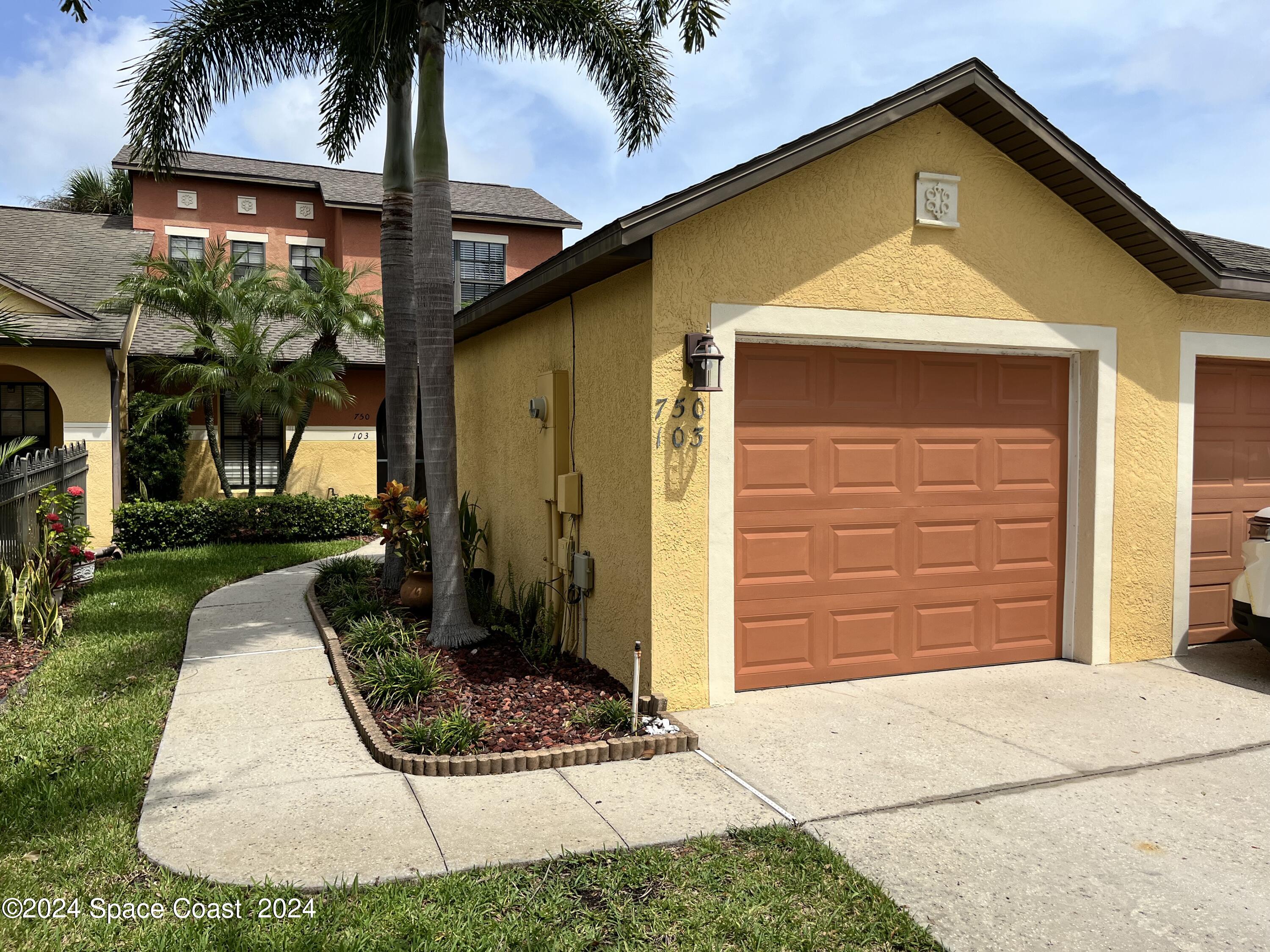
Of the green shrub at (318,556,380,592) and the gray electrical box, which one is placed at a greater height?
the gray electrical box

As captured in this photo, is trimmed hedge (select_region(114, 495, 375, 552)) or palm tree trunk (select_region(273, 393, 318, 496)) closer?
trimmed hedge (select_region(114, 495, 375, 552))

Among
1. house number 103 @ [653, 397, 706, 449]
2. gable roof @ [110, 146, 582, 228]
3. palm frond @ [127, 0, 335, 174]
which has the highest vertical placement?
gable roof @ [110, 146, 582, 228]

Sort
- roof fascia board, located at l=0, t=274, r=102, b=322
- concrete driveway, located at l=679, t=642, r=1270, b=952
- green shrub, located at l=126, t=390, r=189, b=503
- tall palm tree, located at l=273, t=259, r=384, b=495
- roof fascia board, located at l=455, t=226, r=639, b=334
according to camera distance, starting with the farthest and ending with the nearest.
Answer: tall palm tree, located at l=273, t=259, r=384, b=495 < green shrub, located at l=126, t=390, r=189, b=503 < roof fascia board, located at l=0, t=274, r=102, b=322 < roof fascia board, located at l=455, t=226, r=639, b=334 < concrete driveway, located at l=679, t=642, r=1270, b=952

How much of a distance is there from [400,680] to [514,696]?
792 millimetres

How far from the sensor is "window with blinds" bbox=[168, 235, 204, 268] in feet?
65.4

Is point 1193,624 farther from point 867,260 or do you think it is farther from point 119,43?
point 119,43

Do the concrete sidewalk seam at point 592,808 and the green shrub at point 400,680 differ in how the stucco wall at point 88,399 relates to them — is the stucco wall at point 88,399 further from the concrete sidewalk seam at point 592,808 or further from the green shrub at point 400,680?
the concrete sidewalk seam at point 592,808

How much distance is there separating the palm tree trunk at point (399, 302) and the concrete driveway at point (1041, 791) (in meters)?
5.06

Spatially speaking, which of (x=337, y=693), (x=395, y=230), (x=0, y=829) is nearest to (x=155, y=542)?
(x=395, y=230)

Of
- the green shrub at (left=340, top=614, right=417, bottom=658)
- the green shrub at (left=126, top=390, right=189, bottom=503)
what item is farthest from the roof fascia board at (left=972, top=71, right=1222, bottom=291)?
the green shrub at (left=126, top=390, right=189, bottom=503)

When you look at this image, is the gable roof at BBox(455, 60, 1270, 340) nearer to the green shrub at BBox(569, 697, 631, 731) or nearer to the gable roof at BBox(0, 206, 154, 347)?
the green shrub at BBox(569, 697, 631, 731)

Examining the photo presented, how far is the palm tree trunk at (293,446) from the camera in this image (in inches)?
639

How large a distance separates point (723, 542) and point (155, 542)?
11.7 m

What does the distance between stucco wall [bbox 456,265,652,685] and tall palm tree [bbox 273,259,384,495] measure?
25.5ft
